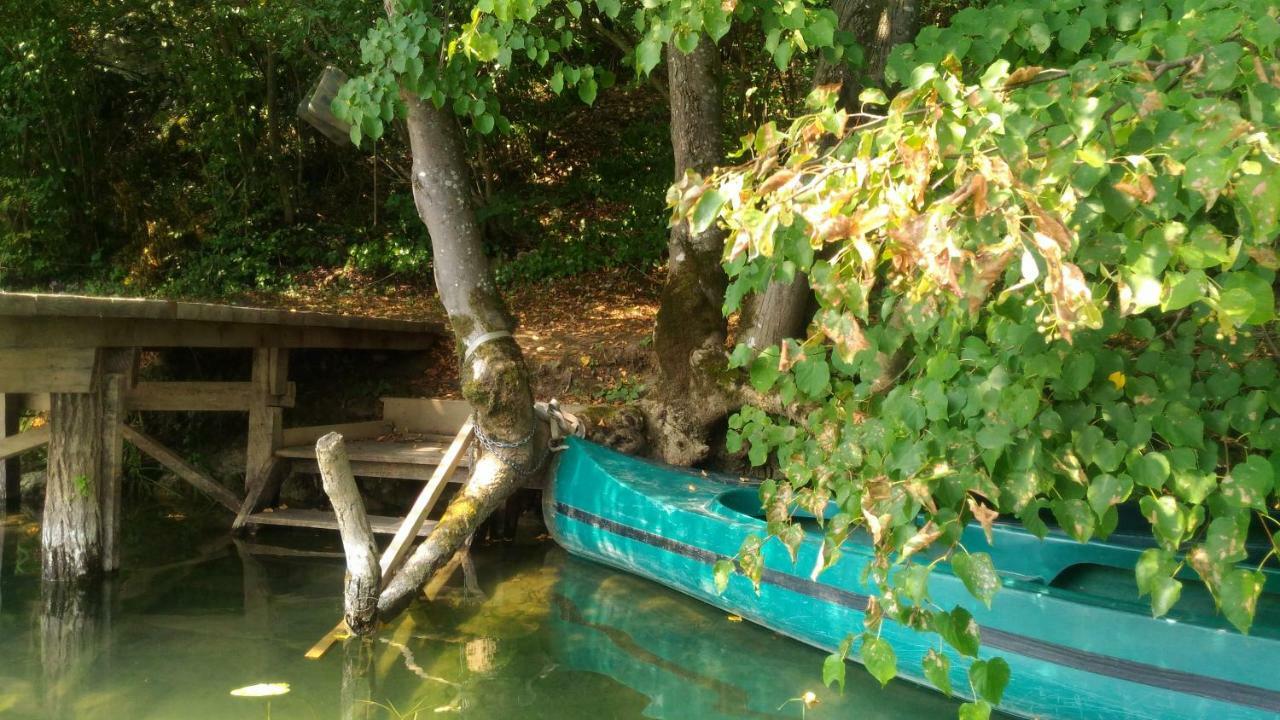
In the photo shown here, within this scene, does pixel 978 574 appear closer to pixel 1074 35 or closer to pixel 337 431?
pixel 1074 35

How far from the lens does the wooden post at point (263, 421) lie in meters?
7.12

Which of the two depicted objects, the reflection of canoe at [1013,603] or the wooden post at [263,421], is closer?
the reflection of canoe at [1013,603]

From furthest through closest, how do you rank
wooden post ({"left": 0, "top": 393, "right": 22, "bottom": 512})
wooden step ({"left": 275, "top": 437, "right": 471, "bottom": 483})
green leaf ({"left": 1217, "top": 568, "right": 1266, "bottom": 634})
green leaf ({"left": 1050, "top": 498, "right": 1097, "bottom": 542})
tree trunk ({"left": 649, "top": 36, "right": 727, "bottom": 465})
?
wooden post ({"left": 0, "top": 393, "right": 22, "bottom": 512}), tree trunk ({"left": 649, "top": 36, "right": 727, "bottom": 465}), wooden step ({"left": 275, "top": 437, "right": 471, "bottom": 483}), green leaf ({"left": 1050, "top": 498, "right": 1097, "bottom": 542}), green leaf ({"left": 1217, "top": 568, "right": 1266, "bottom": 634})

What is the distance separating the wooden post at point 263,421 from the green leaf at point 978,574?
19.0ft

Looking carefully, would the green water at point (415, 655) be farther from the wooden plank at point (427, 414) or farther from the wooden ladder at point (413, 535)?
the wooden plank at point (427, 414)

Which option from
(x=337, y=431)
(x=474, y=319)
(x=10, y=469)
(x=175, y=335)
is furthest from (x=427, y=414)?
(x=10, y=469)

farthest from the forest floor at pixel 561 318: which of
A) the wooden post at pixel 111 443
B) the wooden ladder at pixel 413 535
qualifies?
the wooden post at pixel 111 443

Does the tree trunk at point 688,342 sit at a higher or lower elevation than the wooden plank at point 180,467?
higher

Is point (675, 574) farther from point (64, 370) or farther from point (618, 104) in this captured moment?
point (618, 104)

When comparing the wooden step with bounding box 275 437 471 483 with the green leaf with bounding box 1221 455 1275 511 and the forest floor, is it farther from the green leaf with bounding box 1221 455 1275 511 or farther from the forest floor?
the green leaf with bounding box 1221 455 1275 511

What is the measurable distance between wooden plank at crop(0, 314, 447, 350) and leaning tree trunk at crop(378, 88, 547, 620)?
1.57 metres

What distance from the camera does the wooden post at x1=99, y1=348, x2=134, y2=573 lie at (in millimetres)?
5891

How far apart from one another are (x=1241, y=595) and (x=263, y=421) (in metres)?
6.37

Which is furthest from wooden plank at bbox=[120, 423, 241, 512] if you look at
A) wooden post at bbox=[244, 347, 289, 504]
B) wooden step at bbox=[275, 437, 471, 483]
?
wooden step at bbox=[275, 437, 471, 483]
